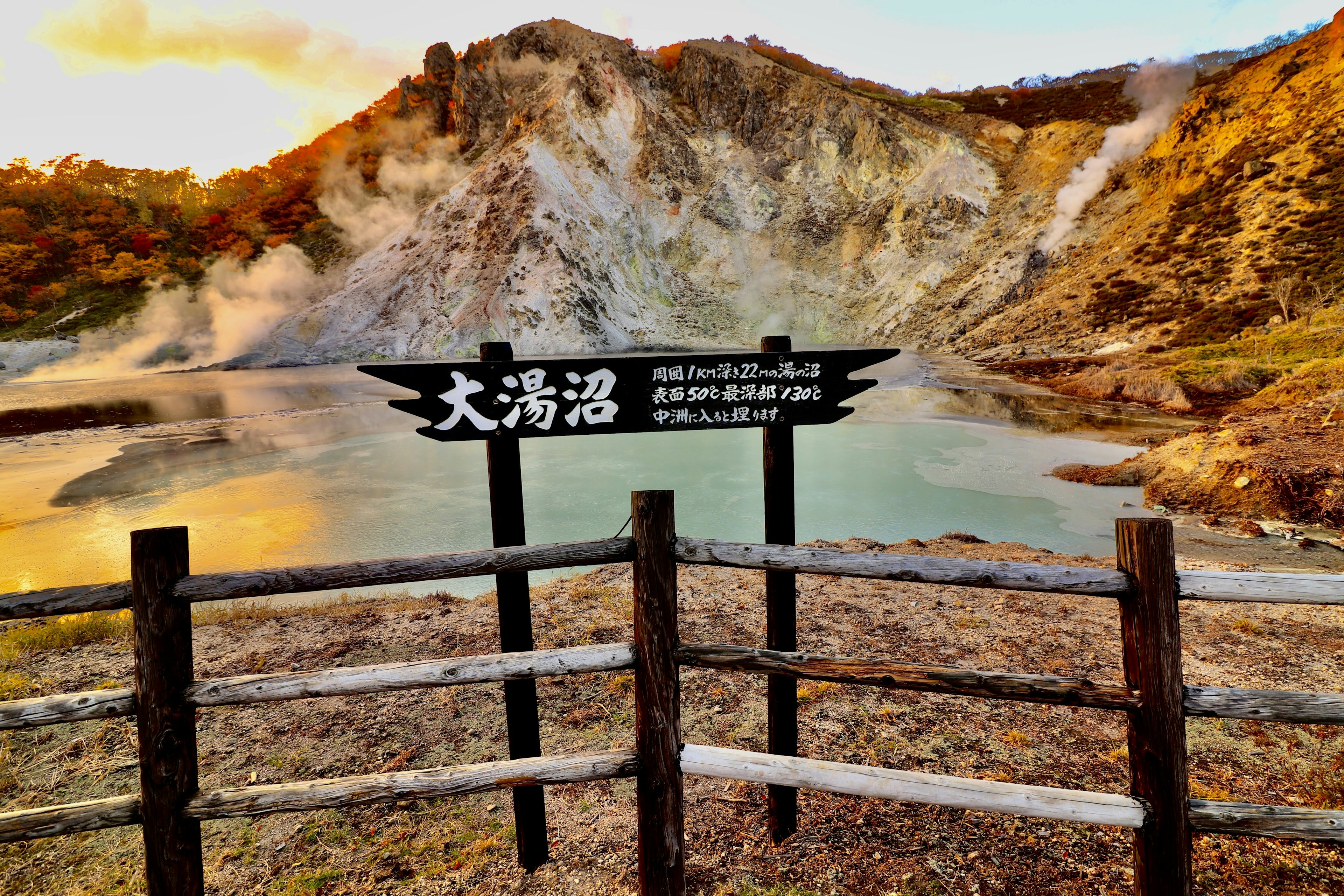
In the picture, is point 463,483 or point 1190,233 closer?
point 463,483

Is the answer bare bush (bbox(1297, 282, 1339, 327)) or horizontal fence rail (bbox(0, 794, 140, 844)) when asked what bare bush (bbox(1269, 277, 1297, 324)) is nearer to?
bare bush (bbox(1297, 282, 1339, 327))

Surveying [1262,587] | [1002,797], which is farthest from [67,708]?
[1262,587]

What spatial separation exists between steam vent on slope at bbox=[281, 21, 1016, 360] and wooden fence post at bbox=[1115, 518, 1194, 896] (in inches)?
1446

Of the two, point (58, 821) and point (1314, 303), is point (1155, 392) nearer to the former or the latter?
point (1314, 303)

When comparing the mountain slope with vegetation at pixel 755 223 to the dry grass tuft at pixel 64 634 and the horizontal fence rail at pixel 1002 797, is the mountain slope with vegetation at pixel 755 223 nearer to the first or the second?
the horizontal fence rail at pixel 1002 797

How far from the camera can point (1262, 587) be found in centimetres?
203

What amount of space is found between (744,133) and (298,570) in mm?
58895

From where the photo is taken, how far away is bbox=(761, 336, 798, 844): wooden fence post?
291 centimetres

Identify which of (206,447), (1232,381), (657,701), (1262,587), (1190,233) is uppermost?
(1190,233)

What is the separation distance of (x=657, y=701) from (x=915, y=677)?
38.3 inches

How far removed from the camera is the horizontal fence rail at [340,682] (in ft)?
7.01

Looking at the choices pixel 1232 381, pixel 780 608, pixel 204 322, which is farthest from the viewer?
pixel 204 322

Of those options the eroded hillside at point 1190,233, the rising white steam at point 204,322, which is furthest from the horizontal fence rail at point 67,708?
the rising white steam at point 204,322

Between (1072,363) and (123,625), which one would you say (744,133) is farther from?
(123,625)
